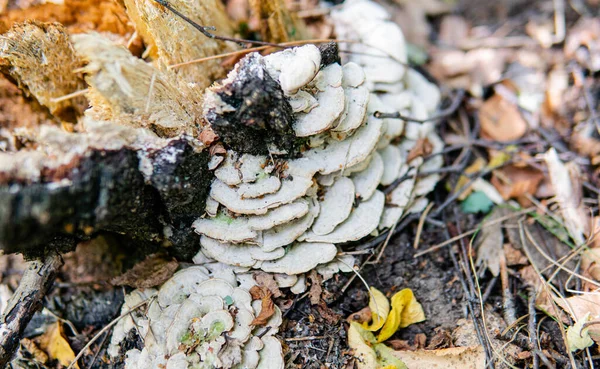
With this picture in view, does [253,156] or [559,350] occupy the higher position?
[253,156]

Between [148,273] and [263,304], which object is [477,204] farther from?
[148,273]

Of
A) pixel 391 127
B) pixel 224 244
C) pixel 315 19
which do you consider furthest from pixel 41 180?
pixel 315 19

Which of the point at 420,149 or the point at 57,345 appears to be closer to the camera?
the point at 57,345

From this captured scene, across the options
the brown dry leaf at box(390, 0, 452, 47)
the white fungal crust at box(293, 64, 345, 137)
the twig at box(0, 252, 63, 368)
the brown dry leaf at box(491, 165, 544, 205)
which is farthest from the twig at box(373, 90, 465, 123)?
the twig at box(0, 252, 63, 368)

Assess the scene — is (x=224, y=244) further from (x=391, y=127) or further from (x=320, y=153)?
(x=391, y=127)

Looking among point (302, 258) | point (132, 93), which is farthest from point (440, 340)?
point (132, 93)

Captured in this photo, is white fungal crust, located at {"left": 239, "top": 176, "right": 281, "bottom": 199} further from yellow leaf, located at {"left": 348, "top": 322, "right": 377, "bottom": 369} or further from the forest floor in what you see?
yellow leaf, located at {"left": 348, "top": 322, "right": 377, "bottom": 369}

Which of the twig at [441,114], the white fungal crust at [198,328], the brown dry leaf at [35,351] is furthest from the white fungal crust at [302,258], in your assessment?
the brown dry leaf at [35,351]
